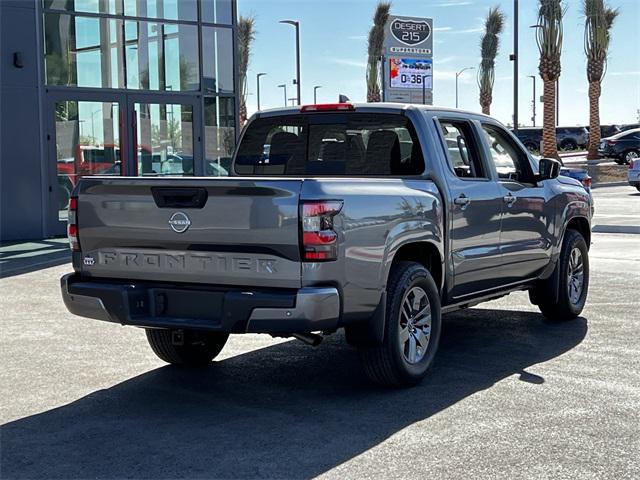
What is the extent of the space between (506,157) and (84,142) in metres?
11.9

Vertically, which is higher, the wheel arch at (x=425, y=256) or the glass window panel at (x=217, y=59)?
the glass window panel at (x=217, y=59)

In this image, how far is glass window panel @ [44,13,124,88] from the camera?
17.8 meters

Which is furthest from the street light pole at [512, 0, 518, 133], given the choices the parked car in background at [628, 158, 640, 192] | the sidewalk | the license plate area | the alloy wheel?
the license plate area

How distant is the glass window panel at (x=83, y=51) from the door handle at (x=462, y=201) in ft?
41.0

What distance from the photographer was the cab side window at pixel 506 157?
26.0 ft

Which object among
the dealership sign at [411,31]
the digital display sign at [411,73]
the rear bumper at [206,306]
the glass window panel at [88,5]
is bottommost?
the rear bumper at [206,306]

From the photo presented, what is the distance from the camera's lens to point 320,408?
6.00 meters

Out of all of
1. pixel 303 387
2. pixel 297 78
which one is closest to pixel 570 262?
pixel 303 387

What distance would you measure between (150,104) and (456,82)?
75.4 metres

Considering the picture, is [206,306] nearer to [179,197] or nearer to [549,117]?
[179,197]

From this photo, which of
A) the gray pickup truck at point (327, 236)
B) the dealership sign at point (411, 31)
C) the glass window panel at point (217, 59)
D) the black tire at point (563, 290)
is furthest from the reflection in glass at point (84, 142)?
the dealership sign at point (411, 31)

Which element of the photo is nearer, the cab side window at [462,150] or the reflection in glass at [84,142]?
the cab side window at [462,150]

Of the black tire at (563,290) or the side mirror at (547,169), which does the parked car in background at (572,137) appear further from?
the side mirror at (547,169)

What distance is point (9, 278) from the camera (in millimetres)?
12453
